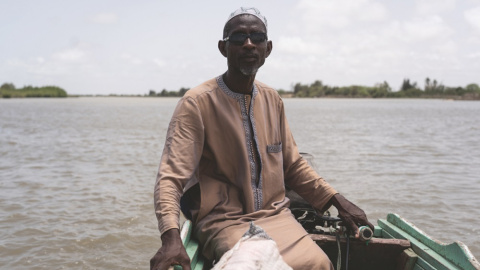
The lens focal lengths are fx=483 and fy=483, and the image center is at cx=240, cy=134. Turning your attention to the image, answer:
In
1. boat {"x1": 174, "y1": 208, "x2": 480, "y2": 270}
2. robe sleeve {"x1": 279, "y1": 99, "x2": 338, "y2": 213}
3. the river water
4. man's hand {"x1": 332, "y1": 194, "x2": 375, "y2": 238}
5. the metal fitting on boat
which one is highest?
robe sleeve {"x1": 279, "y1": 99, "x2": 338, "y2": 213}

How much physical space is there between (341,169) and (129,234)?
6308 millimetres

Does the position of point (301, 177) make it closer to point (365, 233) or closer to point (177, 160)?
point (365, 233)

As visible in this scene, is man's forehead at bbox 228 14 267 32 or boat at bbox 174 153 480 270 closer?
man's forehead at bbox 228 14 267 32

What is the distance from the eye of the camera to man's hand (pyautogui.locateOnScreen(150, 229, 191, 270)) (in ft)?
6.45

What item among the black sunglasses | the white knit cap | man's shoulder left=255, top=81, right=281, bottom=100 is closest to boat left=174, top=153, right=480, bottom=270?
man's shoulder left=255, top=81, right=281, bottom=100

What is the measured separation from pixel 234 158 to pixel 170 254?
680 mm

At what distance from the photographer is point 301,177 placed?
286cm

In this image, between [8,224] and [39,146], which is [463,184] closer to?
[8,224]

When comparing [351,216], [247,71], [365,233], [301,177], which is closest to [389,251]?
[365,233]

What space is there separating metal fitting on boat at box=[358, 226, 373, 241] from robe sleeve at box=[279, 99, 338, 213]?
23cm

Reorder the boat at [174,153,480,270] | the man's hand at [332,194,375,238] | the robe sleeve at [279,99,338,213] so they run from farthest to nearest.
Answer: the robe sleeve at [279,99,338,213]
the man's hand at [332,194,375,238]
the boat at [174,153,480,270]

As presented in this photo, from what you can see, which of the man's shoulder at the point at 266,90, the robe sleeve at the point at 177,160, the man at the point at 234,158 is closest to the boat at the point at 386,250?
the man at the point at 234,158

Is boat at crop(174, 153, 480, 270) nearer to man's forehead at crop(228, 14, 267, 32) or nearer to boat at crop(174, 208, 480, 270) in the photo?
boat at crop(174, 208, 480, 270)

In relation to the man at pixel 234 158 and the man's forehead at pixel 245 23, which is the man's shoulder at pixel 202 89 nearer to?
the man at pixel 234 158
